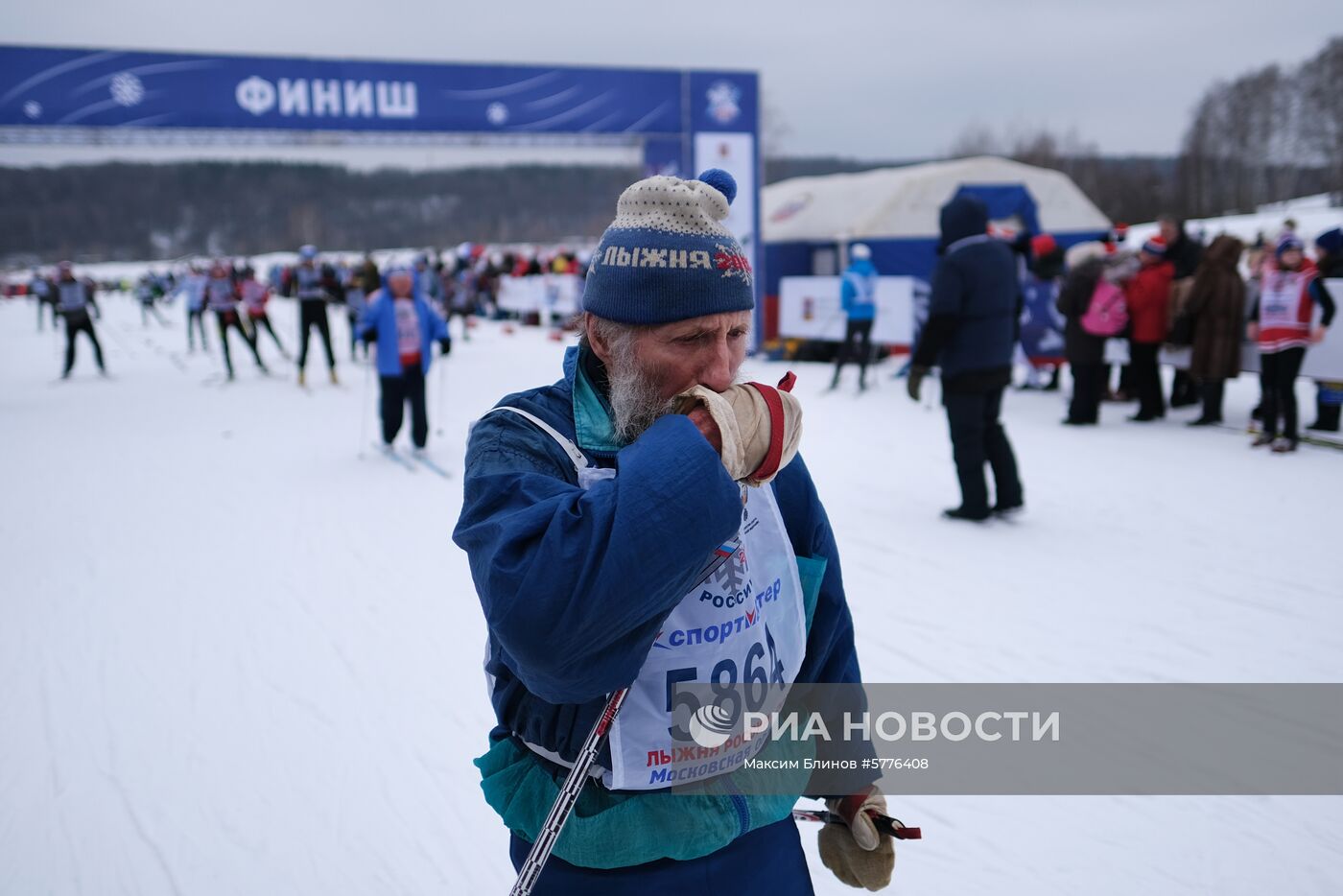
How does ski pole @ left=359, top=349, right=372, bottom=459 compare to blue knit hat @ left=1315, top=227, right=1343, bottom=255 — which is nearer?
blue knit hat @ left=1315, top=227, right=1343, bottom=255

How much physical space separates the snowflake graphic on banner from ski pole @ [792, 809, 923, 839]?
15005 millimetres

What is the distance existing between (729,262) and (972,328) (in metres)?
4.69

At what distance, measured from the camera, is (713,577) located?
1.23 m

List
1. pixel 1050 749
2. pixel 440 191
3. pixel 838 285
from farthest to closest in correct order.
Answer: pixel 440 191, pixel 838 285, pixel 1050 749

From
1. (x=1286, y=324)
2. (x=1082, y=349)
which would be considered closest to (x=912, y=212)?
(x=1082, y=349)

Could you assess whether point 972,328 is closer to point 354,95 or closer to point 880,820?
point 880,820

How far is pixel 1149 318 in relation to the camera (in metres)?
8.76

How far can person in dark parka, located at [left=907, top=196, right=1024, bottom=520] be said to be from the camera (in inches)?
215

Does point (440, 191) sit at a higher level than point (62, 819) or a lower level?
higher

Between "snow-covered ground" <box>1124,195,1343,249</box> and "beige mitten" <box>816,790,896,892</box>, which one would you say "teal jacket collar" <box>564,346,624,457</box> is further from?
"snow-covered ground" <box>1124,195,1343,249</box>

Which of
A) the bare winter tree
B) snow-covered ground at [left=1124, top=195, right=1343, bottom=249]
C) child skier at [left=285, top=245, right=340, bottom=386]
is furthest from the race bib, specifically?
the bare winter tree

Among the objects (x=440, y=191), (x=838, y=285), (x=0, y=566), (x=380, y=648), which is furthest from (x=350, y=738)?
(x=440, y=191)

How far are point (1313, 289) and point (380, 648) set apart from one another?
7625 mm

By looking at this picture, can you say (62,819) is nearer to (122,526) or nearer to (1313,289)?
(122,526)
